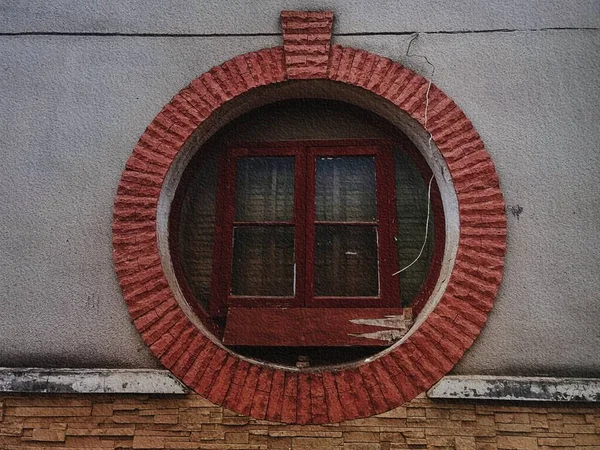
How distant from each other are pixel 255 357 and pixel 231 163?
1.38m

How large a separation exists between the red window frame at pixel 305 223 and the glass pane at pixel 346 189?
0.07 m

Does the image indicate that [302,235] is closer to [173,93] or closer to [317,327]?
[317,327]

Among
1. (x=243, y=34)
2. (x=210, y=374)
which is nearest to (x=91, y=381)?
(x=210, y=374)

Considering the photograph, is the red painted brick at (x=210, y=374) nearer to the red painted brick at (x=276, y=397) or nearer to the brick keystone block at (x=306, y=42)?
the red painted brick at (x=276, y=397)

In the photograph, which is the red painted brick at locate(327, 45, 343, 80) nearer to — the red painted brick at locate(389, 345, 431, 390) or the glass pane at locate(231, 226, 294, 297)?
the glass pane at locate(231, 226, 294, 297)

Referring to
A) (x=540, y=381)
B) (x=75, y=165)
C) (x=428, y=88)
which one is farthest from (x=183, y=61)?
(x=540, y=381)

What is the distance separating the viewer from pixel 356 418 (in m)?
2.52

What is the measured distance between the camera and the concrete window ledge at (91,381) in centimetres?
257

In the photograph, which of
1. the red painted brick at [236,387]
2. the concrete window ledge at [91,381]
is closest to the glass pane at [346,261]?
the red painted brick at [236,387]

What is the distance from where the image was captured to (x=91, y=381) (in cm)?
259

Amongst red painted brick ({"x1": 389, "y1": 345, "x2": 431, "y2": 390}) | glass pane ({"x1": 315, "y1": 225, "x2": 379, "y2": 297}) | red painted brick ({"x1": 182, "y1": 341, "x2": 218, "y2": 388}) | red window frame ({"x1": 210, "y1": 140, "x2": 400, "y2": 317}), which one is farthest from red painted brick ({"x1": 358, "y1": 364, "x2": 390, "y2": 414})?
red painted brick ({"x1": 182, "y1": 341, "x2": 218, "y2": 388})

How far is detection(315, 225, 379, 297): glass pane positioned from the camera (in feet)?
10.2

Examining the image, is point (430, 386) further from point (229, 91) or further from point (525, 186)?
point (229, 91)

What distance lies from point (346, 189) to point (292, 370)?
134cm
